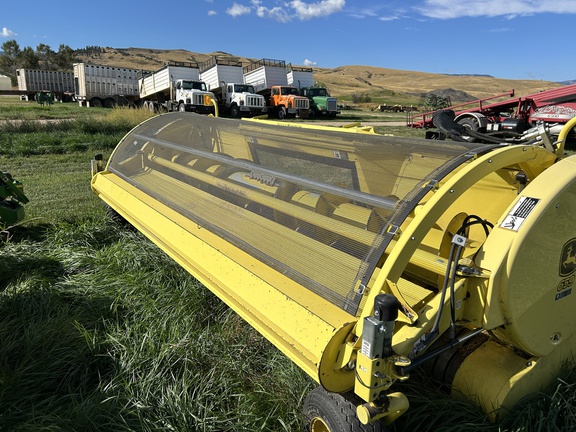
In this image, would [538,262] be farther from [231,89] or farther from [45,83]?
[45,83]

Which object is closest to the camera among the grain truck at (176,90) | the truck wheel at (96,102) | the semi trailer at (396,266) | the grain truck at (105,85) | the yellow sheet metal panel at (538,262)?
the semi trailer at (396,266)

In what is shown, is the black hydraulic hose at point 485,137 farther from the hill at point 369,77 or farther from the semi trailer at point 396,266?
the hill at point 369,77

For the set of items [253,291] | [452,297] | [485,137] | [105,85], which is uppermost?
[105,85]

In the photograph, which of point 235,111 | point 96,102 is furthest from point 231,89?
point 96,102

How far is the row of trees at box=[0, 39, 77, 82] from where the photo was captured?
61344mm

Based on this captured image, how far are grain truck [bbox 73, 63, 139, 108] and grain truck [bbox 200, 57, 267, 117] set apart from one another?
301 inches

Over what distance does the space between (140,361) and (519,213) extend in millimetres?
2138

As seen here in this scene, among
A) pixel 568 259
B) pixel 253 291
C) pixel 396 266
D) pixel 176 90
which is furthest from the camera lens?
pixel 176 90

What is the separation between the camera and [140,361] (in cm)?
253

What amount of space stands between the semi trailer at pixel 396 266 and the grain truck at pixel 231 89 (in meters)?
22.1

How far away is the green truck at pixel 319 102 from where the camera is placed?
85.9ft

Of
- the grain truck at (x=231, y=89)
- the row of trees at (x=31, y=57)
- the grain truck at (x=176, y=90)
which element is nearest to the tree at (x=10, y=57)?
the row of trees at (x=31, y=57)

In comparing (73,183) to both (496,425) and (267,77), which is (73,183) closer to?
(496,425)

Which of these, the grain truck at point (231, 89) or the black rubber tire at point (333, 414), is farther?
the grain truck at point (231, 89)
